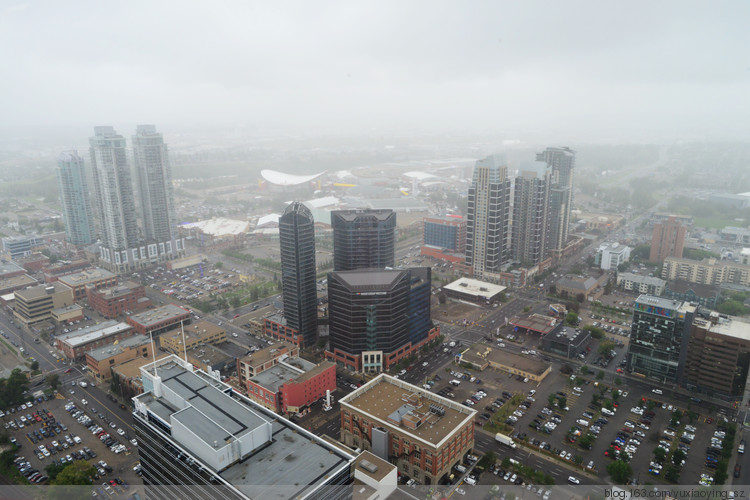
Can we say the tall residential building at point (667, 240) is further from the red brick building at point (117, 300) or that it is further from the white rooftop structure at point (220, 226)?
the red brick building at point (117, 300)

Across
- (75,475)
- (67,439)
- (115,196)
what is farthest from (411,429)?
(115,196)

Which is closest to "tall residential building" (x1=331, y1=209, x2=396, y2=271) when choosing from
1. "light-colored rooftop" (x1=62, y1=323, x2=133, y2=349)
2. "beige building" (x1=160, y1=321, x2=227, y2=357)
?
"beige building" (x1=160, y1=321, x2=227, y2=357)

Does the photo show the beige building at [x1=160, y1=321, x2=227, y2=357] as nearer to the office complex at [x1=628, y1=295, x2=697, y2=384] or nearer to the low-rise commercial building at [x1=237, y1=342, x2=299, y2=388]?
the low-rise commercial building at [x1=237, y1=342, x2=299, y2=388]

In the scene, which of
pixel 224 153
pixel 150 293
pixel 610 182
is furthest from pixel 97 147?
pixel 610 182

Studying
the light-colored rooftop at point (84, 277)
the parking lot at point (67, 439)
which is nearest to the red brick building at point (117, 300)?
the light-colored rooftop at point (84, 277)

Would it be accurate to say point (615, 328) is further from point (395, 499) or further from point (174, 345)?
point (174, 345)
